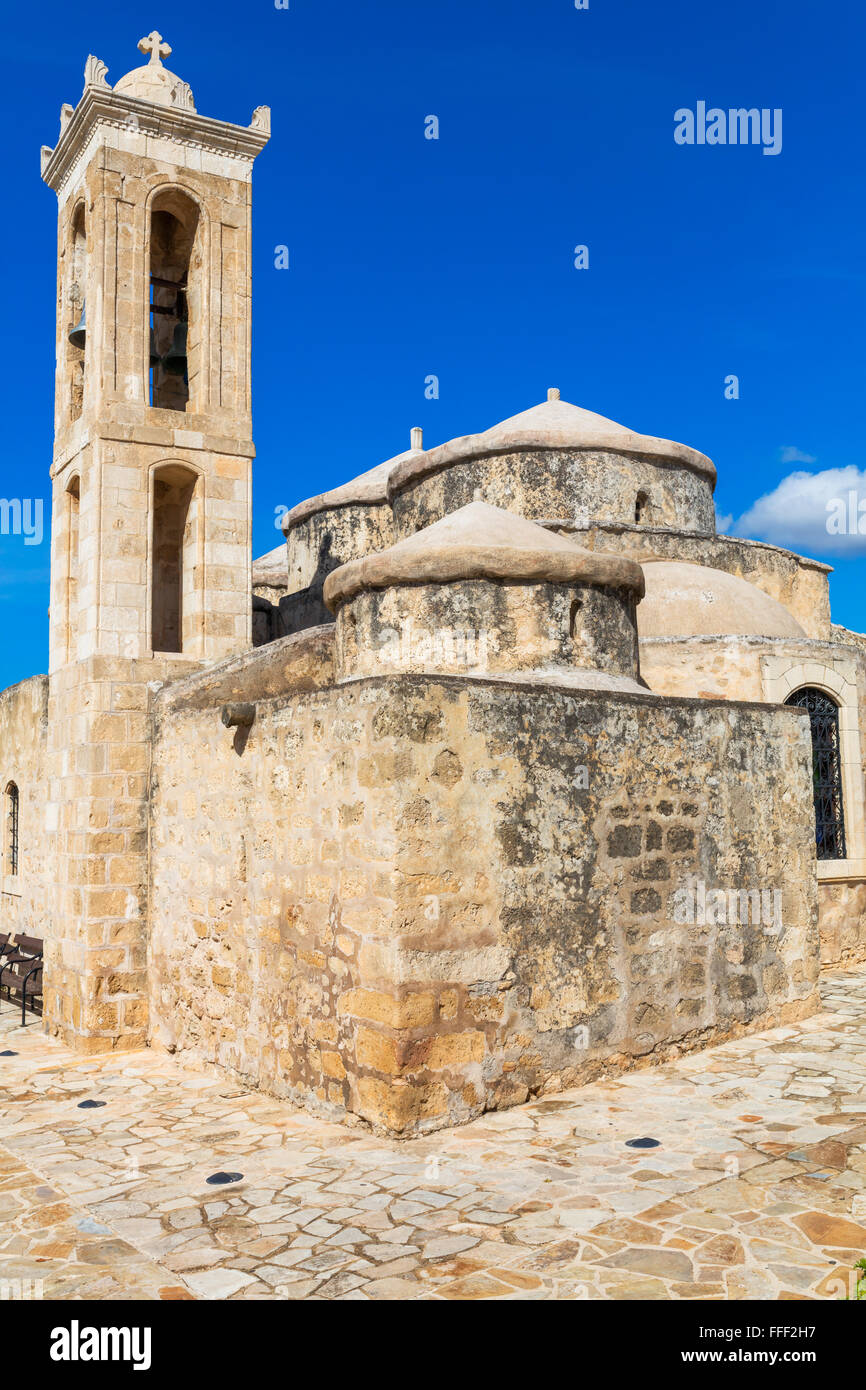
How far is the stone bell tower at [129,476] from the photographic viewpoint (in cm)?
782

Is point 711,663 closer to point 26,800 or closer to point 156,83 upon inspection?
A: point 156,83

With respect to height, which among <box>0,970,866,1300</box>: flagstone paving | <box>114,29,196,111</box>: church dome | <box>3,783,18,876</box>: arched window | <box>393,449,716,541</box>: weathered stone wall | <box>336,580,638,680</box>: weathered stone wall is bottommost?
<box>0,970,866,1300</box>: flagstone paving

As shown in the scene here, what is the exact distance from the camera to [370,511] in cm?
1252

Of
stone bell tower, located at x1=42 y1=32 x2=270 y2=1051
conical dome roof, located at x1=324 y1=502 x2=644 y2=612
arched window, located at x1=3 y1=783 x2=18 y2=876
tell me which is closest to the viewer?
conical dome roof, located at x1=324 y1=502 x2=644 y2=612

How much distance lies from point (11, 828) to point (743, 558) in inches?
355

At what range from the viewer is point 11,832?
12.9 metres

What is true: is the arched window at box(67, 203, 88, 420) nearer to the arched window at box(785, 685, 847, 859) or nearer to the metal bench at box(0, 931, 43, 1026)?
the metal bench at box(0, 931, 43, 1026)

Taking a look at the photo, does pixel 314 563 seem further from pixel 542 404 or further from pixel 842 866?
pixel 842 866

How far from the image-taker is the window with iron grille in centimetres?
1265

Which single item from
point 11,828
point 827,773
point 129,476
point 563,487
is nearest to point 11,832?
point 11,828

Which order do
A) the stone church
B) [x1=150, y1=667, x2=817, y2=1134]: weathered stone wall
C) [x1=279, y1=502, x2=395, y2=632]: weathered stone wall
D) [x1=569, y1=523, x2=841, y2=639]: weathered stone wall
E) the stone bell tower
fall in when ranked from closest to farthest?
[x1=150, y1=667, x2=817, y2=1134]: weathered stone wall, the stone church, the stone bell tower, [x1=569, y1=523, x2=841, y2=639]: weathered stone wall, [x1=279, y1=502, x2=395, y2=632]: weathered stone wall

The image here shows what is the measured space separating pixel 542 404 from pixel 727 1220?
32.6 feet

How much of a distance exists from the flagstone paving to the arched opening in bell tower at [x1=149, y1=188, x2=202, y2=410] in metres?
5.97

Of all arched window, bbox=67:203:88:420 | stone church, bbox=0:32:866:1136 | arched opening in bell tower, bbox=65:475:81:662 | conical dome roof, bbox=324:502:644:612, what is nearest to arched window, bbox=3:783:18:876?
stone church, bbox=0:32:866:1136
